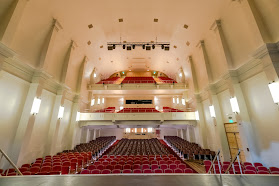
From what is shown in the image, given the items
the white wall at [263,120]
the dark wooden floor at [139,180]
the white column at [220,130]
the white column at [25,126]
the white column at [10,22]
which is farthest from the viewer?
the white column at [220,130]

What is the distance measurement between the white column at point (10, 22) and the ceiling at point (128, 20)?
37cm

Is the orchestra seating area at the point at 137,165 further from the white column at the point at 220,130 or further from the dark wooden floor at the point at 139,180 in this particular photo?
the white column at the point at 220,130

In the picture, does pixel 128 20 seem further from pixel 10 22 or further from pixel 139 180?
pixel 139 180

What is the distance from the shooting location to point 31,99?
6.32 m

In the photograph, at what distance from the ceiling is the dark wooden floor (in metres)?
7.04

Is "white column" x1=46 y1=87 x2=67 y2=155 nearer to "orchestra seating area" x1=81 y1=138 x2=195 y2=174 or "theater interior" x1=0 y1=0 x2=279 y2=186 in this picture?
"theater interior" x1=0 y1=0 x2=279 y2=186

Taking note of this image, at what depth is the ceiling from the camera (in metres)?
7.13

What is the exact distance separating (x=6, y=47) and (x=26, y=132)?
403 centimetres

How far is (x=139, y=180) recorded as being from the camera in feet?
8.39

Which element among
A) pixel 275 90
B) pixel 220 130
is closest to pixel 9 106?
pixel 275 90

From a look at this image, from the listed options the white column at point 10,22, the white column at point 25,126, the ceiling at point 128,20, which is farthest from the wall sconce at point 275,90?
the white column at point 25,126

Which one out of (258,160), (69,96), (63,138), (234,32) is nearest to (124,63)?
(69,96)

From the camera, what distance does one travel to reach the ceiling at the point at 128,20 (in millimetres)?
7129

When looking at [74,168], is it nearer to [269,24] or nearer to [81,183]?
[81,183]
